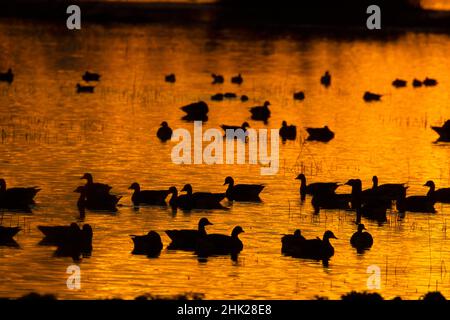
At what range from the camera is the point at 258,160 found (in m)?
→ 39.9

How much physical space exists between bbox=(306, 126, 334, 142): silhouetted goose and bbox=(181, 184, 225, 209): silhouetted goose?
43.2ft

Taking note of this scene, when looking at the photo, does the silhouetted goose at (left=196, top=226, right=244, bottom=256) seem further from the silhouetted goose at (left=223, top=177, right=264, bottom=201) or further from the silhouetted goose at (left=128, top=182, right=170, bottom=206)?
the silhouetted goose at (left=223, top=177, right=264, bottom=201)

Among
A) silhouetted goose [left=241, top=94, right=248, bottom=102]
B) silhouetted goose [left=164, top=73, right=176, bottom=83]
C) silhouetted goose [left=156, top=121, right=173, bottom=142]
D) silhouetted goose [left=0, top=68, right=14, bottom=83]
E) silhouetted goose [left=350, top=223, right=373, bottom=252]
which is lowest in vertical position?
silhouetted goose [left=350, top=223, right=373, bottom=252]

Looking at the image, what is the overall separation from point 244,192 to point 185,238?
18.6 ft

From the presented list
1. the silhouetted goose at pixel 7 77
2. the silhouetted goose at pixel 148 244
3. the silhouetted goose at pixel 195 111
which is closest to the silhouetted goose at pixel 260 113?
the silhouetted goose at pixel 195 111

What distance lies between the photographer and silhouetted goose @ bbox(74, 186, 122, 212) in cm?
3097

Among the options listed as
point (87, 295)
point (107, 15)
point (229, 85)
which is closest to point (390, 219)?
point (87, 295)

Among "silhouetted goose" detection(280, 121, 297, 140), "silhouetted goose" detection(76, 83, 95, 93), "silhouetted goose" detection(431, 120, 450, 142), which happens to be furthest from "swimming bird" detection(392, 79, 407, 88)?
"silhouetted goose" detection(280, 121, 297, 140)

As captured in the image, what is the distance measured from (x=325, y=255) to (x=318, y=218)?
4348mm

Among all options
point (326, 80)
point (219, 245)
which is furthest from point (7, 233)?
point (326, 80)

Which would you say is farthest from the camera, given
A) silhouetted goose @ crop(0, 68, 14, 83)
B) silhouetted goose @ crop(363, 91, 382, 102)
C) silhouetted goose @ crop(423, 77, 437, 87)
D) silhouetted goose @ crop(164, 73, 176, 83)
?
silhouetted goose @ crop(423, 77, 437, 87)

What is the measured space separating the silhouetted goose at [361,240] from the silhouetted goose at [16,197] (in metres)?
7.45

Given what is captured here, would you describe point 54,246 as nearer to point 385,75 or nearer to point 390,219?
point 390,219

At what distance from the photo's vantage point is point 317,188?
33.0 meters
